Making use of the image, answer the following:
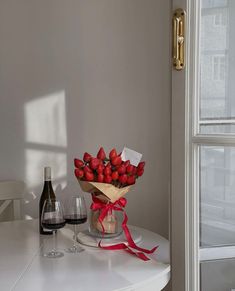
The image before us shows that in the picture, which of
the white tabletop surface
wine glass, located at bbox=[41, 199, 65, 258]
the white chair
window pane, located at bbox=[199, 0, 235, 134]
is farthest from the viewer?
the white chair

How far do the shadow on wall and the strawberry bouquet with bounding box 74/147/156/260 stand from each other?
2.42 ft

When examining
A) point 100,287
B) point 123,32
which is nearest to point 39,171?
point 123,32

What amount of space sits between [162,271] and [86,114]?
1.13 metres

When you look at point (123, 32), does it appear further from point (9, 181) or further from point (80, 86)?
point (9, 181)

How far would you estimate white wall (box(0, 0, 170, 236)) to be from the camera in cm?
226

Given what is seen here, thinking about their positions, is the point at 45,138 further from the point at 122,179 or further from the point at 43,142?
the point at 122,179

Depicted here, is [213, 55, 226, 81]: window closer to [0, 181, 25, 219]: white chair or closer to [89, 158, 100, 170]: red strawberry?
[89, 158, 100, 170]: red strawberry

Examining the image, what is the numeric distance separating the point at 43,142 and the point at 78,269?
1038 mm

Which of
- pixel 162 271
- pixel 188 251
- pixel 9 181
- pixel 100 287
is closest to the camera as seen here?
pixel 100 287

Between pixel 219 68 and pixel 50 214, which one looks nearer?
pixel 219 68

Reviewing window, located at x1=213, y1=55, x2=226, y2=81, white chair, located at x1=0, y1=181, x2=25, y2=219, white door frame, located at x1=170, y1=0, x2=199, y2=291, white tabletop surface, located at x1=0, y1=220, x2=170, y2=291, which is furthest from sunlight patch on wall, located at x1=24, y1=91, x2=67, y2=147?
window, located at x1=213, y1=55, x2=226, y2=81

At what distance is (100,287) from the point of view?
1209mm

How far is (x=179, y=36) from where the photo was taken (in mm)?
1410

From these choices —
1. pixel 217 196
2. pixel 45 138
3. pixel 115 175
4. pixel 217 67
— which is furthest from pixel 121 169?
pixel 45 138
